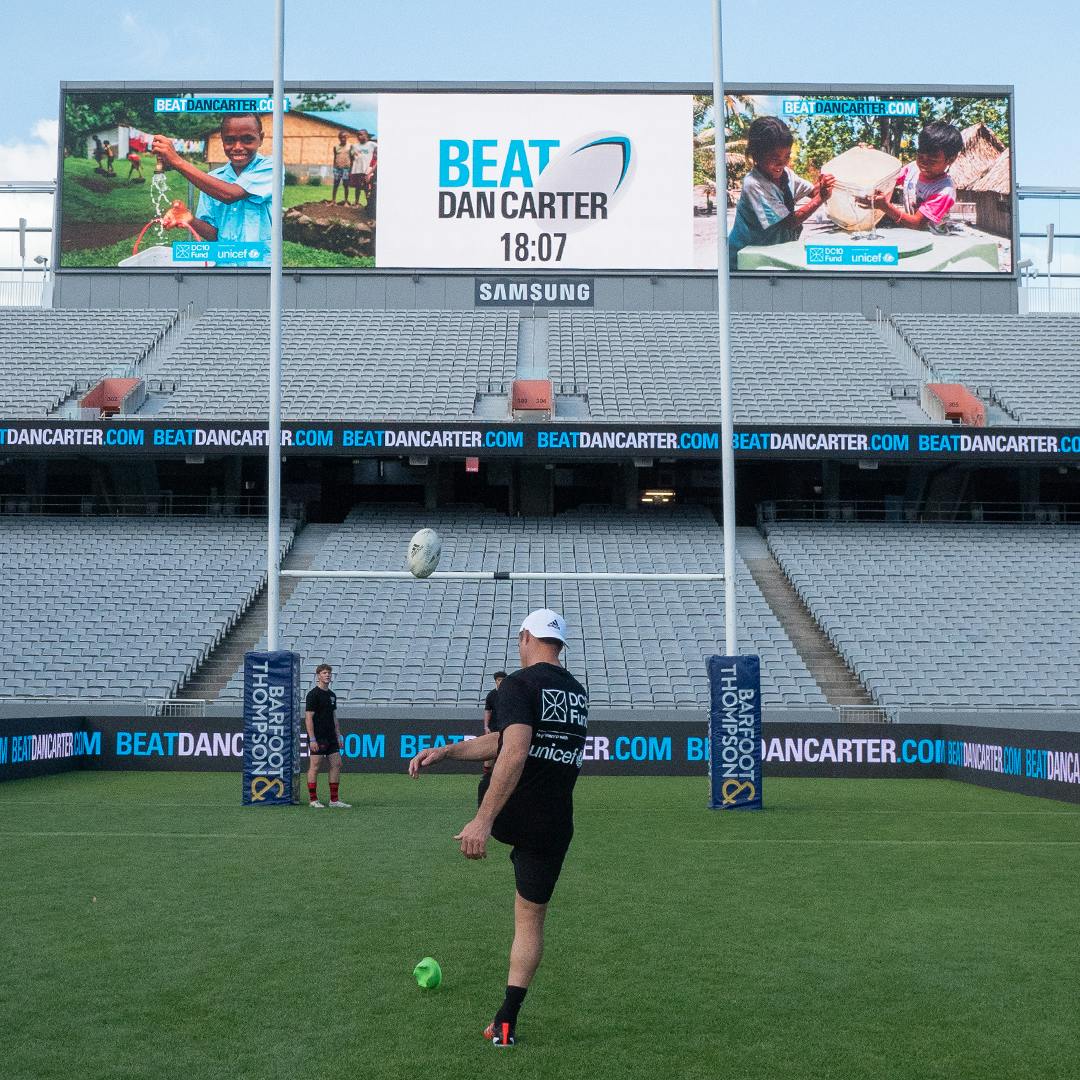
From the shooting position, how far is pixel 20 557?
92.5 ft

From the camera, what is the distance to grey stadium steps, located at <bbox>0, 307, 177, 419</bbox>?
31.9 metres

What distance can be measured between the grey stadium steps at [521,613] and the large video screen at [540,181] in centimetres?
866

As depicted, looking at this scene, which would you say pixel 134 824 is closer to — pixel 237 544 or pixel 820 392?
pixel 237 544

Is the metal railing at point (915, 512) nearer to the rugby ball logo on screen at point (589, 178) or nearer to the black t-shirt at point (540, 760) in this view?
the rugby ball logo on screen at point (589, 178)

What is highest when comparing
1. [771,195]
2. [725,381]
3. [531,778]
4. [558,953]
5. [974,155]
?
[974,155]

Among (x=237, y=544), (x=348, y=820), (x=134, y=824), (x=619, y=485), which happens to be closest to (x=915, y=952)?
(x=348, y=820)

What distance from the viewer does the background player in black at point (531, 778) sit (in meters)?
5.01

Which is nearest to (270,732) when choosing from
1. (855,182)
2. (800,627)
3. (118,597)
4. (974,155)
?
(118,597)

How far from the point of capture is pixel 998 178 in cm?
3588

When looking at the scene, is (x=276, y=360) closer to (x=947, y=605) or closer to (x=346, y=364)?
(x=947, y=605)

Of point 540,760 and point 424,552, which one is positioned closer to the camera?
point 540,760

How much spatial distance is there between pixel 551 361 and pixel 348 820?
2260 cm

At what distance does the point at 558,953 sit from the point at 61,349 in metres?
31.4

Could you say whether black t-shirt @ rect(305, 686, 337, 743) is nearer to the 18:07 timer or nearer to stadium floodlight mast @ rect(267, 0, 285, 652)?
stadium floodlight mast @ rect(267, 0, 285, 652)
